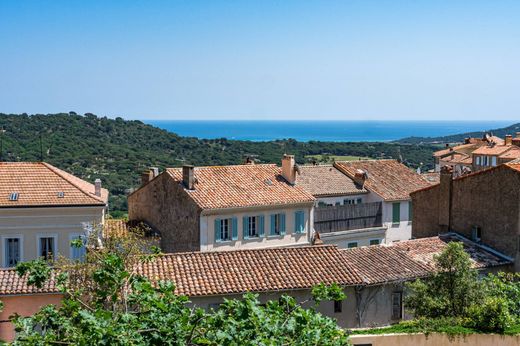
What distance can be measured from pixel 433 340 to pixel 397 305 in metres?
6.49

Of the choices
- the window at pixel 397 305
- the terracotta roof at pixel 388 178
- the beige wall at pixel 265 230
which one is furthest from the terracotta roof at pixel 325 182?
the window at pixel 397 305

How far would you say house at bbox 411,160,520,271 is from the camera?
98.9ft

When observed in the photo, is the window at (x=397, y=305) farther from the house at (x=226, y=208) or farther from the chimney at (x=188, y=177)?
the chimney at (x=188, y=177)

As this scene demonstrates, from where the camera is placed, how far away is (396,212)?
45781mm

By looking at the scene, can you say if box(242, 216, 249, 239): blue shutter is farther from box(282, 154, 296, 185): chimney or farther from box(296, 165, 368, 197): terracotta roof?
box(296, 165, 368, 197): terracotta roof

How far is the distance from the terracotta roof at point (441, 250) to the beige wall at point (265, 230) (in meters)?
8.64

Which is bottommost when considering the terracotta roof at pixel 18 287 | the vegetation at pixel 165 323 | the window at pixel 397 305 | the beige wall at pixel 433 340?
the window at pixel 397 305

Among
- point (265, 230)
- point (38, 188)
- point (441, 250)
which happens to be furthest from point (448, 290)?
point (38, 188)

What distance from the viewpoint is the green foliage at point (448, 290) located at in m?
23.0

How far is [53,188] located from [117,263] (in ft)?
71.2

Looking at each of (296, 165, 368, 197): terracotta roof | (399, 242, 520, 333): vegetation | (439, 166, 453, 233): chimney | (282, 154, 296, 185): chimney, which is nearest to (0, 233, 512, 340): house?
(399, 242, 520, 333): vegetation

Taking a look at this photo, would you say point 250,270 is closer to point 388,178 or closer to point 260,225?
point 260,225

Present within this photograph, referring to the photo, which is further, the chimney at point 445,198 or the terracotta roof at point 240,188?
the terracotta roof at point 240,188

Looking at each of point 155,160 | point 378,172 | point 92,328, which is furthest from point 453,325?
point 155,160
